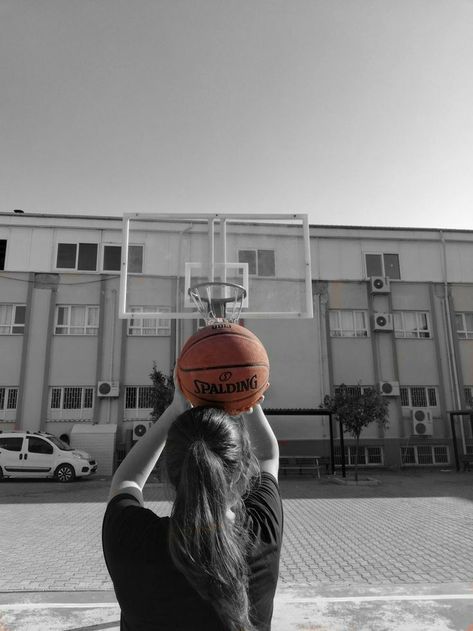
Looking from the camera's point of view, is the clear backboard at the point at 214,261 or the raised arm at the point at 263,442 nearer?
the raised arm at the point at 263,442

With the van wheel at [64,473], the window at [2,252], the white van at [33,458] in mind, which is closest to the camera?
the white van at [33,458]

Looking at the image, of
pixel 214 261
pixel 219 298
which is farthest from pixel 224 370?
pixel 214 261

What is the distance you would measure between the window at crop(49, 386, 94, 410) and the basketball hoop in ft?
53.1

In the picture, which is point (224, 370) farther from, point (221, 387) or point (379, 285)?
point (379, 285)

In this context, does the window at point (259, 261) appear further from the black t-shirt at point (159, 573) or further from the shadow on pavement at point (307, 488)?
the shadow on pavement at point (307, 488)

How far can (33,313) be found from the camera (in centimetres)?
2197

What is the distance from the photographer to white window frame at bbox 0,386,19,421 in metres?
21.0

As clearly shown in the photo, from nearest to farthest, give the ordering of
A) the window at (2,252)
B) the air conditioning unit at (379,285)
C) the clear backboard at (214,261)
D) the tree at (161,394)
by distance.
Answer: the clear backboard at (214,261) < the tree at (161,394) < the window at (2,252) < the air conditioning unit at (379,285)

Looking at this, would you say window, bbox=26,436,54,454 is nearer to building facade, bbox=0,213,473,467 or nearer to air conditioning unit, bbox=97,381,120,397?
building facade, bbox=0,213,473,467

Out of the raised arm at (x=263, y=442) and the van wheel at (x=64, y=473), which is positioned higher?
the raised arm at (x=263, y=442)

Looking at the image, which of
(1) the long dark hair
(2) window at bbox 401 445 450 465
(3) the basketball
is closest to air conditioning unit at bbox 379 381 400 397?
(2) window at bbox 401 445 450 465

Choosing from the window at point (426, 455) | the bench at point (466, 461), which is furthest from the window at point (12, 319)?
the bench at point (466, 461)

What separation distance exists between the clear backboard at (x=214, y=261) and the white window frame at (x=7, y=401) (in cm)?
1551

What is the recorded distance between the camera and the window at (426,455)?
22469 mm
